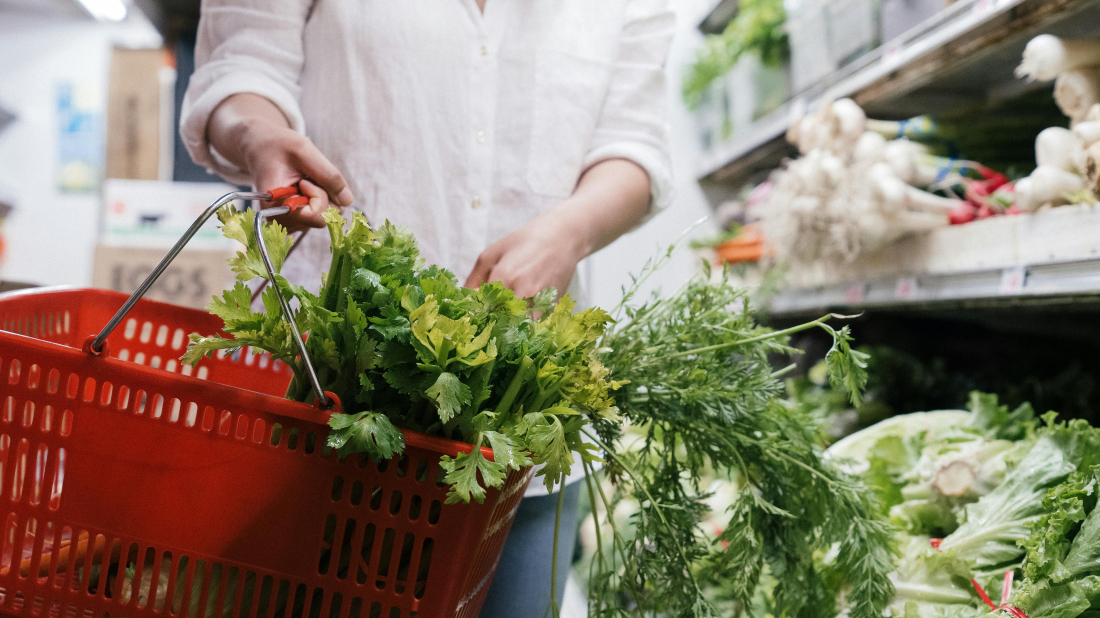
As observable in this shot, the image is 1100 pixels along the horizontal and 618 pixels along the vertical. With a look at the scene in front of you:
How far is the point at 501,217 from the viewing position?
1.22 metres

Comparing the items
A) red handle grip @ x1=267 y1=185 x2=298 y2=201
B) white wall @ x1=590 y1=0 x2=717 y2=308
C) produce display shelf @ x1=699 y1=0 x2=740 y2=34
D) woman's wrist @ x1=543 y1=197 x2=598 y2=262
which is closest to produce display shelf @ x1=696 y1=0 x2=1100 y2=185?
white wall @ x1=590 y1=0 x2=717 y2=308

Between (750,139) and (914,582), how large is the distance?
71.5 inches

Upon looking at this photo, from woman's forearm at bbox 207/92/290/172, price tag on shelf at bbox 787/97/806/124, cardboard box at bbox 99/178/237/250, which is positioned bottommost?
woman's forearm at bbox 207/92/290/172

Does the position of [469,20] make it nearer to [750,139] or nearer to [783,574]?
[783,574]

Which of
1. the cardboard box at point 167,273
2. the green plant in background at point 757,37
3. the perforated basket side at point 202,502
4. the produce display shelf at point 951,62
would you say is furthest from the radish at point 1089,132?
the cardboard box at point 167,273

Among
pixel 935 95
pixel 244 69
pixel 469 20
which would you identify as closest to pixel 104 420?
pixel 244 69

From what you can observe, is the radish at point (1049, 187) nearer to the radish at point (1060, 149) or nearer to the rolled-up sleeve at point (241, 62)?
the radish at point (1060, 149)

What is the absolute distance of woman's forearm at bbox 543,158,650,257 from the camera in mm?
1047

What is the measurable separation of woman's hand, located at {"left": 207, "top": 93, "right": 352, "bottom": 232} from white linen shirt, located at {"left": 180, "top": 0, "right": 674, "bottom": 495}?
10cm

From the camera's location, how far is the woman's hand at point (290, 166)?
915 mm

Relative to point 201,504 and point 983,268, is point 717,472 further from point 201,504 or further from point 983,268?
point 983,268

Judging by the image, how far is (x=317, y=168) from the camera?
0.92 metres

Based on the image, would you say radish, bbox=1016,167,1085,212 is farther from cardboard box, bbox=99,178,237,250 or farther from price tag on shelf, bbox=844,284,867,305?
cardboard box, bbox=99,178,237,250

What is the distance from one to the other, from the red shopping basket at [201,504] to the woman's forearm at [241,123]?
1.30ft
